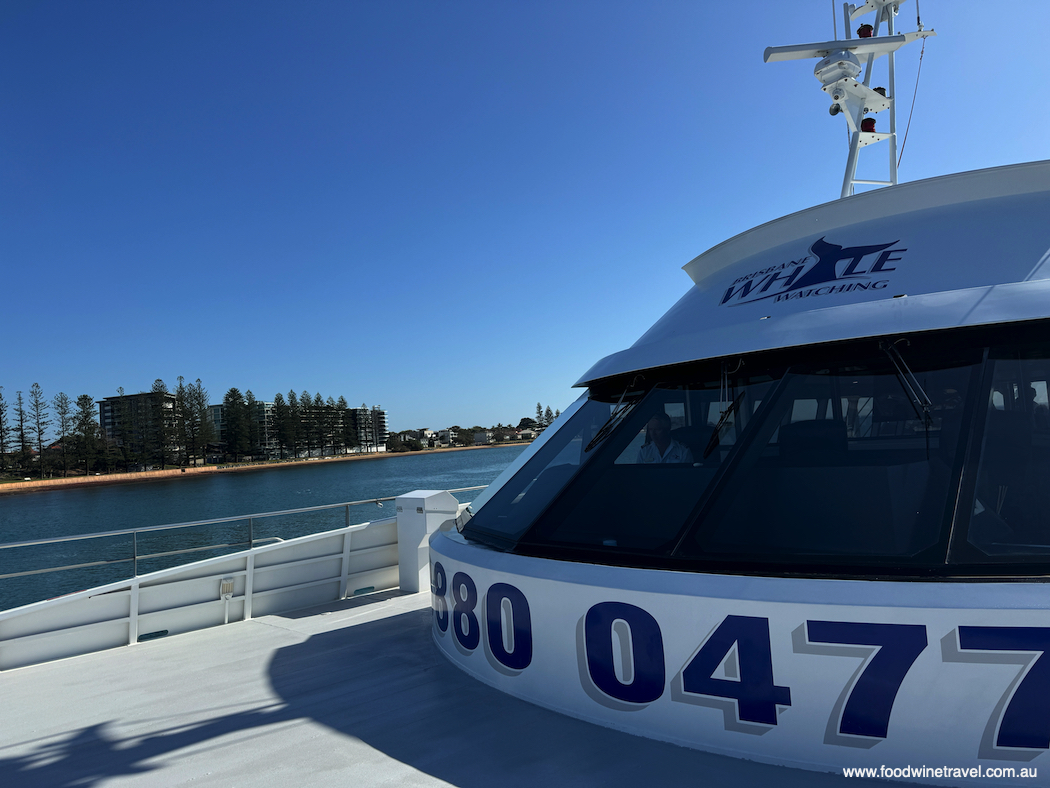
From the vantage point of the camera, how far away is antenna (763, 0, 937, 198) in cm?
597

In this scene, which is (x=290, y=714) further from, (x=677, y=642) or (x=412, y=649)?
(x=677, y=642)

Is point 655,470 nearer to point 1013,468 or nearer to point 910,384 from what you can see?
point 910,384

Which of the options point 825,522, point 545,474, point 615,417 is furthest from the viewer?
point 545,474

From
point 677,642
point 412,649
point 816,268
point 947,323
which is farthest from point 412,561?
point 947,323

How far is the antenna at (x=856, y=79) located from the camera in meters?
5.97

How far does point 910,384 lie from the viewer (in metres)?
2.69

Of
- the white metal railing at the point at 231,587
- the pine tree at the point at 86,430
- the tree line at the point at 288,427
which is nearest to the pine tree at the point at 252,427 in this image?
the tree line at the point at 288,427

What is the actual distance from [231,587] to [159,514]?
4554 centimetres

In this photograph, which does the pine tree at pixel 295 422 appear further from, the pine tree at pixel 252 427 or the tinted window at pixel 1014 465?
the tinted window at pixel 1014 465

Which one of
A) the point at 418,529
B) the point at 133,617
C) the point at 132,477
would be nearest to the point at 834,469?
the point at 418,529

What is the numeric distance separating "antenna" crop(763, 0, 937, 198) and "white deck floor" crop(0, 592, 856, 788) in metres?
5.69

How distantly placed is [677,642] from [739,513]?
630 millimetres

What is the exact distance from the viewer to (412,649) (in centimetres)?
460

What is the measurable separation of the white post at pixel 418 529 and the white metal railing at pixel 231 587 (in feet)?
0.04
